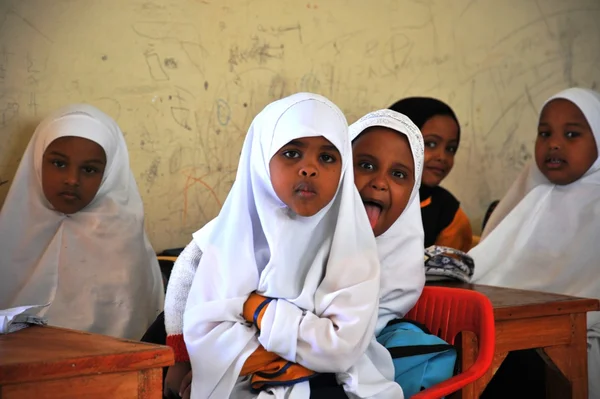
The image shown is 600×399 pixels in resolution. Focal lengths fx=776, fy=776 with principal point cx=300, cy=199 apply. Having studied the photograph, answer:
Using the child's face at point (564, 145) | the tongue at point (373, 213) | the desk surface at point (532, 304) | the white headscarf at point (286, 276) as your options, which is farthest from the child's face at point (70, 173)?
the child's face at point (564, 145)

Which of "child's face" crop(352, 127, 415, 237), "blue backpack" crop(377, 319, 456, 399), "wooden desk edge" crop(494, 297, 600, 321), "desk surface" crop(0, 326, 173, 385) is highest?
"child's face" crop(352, 127, 415, 237)

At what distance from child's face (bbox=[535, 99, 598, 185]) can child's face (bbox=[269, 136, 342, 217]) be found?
1.78 m

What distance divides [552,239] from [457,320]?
1.24 metres

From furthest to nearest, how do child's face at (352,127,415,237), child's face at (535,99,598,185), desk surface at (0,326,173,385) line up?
child's face at (535,99,598,185) < child's face at (352,127,415,237) < desk surface at (0,326,173,385)

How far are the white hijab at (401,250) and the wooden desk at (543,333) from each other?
227 millimetres

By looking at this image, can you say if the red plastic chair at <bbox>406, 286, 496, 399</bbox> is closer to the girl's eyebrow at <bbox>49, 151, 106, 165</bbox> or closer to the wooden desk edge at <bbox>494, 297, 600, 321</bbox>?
the wooden desk edge at <bbox>494, 297, 600, 321</bbox>

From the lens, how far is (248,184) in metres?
2.24

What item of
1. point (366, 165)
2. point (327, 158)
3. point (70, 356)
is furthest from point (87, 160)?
point (70, 356)

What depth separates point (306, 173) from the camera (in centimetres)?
213

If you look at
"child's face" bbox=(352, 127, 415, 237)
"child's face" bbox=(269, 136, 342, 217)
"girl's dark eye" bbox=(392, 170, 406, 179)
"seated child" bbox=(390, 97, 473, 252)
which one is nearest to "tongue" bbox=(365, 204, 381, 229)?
"child's face" bbox=(352, 127, 415, 237)

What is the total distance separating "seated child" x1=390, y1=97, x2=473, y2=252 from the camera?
12.9 ft

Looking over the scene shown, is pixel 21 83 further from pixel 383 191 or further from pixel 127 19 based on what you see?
pixel 383 191

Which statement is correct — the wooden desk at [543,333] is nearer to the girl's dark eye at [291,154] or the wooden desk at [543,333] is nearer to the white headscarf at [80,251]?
the girl's dark eye at [291,154]

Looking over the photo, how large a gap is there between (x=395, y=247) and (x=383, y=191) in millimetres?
193
